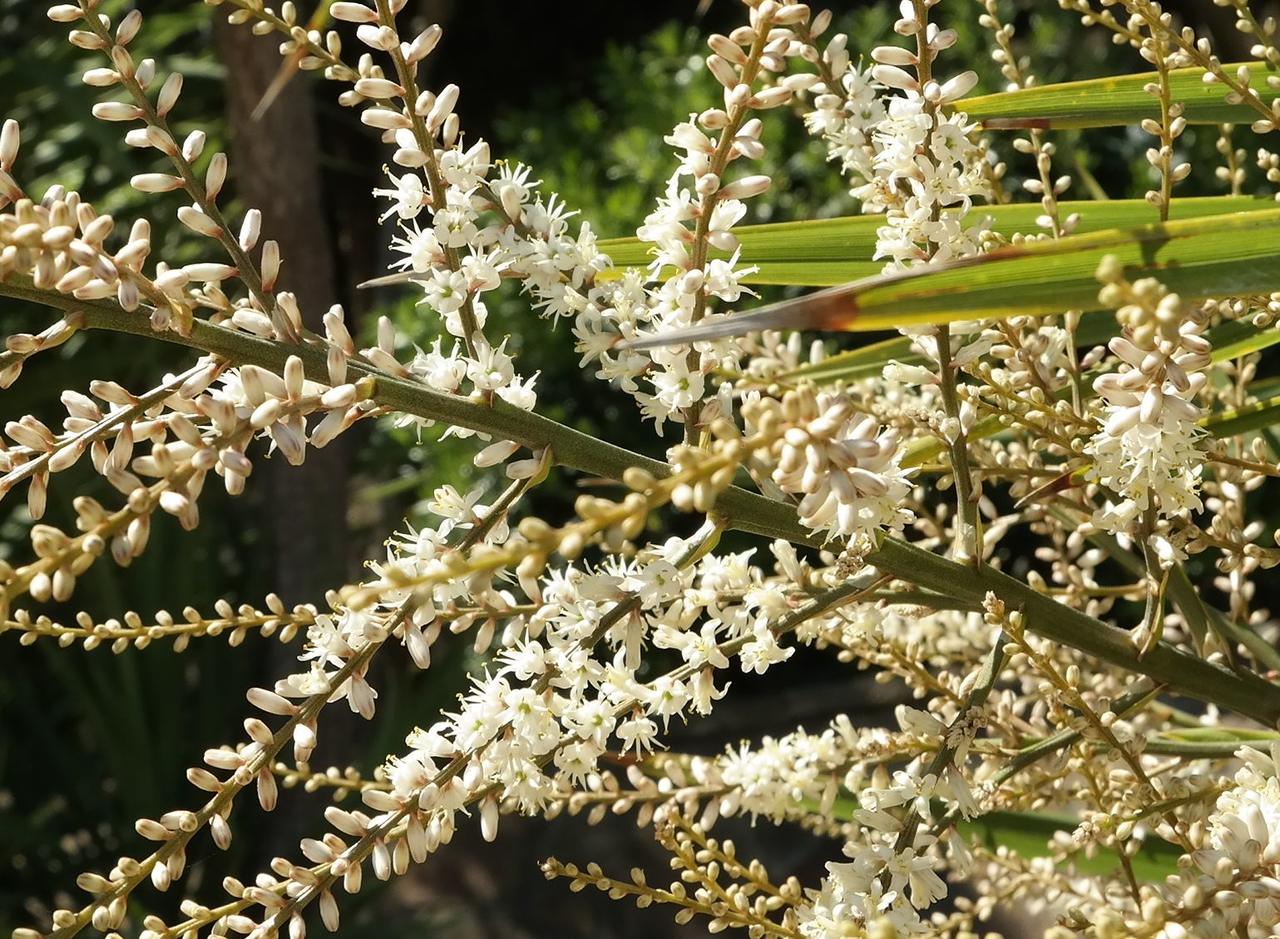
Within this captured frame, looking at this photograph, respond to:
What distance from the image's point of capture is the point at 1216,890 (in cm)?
54

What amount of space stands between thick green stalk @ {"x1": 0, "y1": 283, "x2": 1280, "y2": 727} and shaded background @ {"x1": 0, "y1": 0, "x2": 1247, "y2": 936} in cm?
195

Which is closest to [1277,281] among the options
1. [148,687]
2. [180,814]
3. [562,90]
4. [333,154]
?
[180,814]

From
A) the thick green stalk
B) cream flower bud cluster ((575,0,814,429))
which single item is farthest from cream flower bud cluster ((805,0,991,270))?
the thick green stalk

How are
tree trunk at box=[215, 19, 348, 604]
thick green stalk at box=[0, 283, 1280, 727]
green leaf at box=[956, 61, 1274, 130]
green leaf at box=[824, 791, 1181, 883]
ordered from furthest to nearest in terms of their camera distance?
tree trunk at box=[215, 19, 348, 604] → green leaf at box=[824, 791, 1181, 883] → green leaf at box=[956, 61, 1274, 130] → thick green stalk at box=[0, 283, 1280, 727]

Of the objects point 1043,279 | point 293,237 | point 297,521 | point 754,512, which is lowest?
point 297,521

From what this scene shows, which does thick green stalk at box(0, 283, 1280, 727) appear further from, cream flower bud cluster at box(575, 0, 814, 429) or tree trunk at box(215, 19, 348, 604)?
tree trunk at box(215, 19, 348, 604)

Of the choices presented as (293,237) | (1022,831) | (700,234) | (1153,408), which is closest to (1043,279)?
(1153,408)

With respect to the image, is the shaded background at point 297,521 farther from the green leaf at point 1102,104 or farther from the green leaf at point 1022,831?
the green leaf at point 1102,104

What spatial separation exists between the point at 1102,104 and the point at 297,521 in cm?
225

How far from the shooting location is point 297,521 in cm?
278

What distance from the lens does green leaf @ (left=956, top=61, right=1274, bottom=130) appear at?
0.82 metres

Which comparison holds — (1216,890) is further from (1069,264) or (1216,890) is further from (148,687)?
(148,687)

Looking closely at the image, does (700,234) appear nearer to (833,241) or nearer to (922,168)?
(922,168)

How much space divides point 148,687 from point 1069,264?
8.29ft
